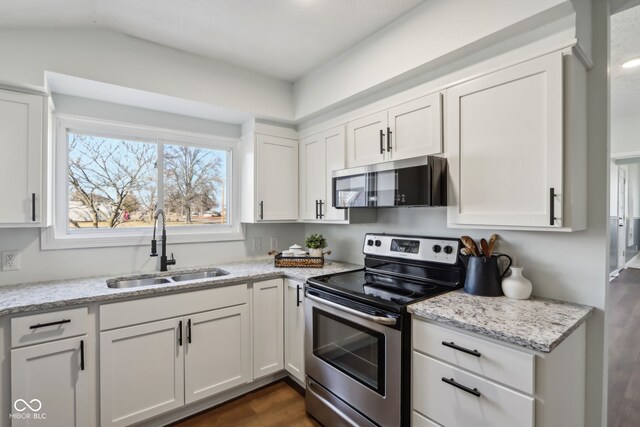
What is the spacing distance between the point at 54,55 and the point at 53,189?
90 cm

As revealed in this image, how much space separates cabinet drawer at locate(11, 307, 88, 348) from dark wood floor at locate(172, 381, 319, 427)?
932 millimetres

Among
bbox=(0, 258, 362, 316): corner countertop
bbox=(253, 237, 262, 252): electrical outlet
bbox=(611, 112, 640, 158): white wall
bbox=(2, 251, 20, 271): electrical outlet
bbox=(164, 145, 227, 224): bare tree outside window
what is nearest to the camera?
bbox=(0, 258, 362, 316): corner countertop

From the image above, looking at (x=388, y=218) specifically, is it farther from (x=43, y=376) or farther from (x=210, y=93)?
(x=43, y=376)

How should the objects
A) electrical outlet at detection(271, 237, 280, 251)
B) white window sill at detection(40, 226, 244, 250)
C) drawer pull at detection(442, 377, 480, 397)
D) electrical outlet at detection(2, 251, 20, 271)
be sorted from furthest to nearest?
electrical outlet at detection(271, 237, 280, 251) < white window sill at detection(40, 226, 244, 250) < electrical outlet at detection(2, 251, 20, 271) < drawer pull at detection(442, 377, 480, 397)

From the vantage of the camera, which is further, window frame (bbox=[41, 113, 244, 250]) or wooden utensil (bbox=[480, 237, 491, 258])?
window frame (bbox=[41, 113, 244, 250])

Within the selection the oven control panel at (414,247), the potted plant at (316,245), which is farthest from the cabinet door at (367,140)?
the potted plant at (316,245)

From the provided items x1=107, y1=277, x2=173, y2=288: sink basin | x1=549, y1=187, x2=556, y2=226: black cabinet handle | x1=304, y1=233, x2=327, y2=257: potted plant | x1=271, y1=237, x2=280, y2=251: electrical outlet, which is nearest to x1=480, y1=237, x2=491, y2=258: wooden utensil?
x1=549, y1=187, x2=556, y2=226: black cabinet handle

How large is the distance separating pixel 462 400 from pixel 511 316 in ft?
1.38

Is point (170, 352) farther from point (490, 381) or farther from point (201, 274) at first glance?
point (490, 381)

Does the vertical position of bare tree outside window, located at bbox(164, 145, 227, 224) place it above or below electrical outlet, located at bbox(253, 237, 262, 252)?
above

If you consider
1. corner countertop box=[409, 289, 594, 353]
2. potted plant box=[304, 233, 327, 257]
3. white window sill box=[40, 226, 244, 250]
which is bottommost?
corner countertop box=[409, 289, 594, 353]

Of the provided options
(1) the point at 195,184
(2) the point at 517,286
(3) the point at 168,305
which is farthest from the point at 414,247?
(1) the point at 195,184

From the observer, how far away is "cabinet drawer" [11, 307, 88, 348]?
5.03ft

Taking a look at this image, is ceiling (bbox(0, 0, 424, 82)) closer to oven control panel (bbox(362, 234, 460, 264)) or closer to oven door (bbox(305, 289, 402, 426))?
oven control panel (bbox(362, 234, 460, 264))
